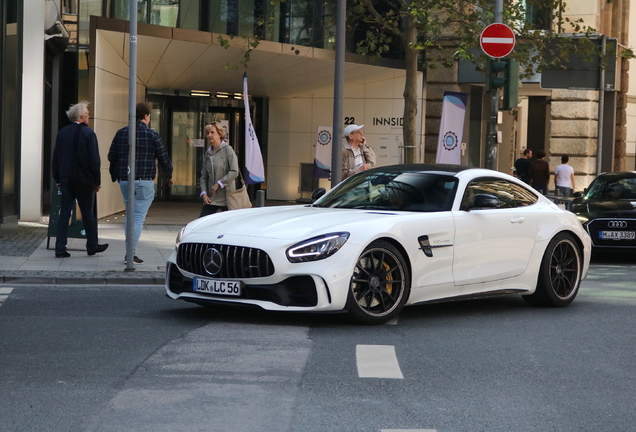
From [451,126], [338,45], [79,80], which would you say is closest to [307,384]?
[338,45]

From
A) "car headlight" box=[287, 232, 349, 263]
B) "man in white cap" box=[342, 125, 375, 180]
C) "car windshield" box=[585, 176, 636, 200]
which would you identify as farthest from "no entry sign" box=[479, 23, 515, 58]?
"car headlight" box=[287, 232, 349, 263]

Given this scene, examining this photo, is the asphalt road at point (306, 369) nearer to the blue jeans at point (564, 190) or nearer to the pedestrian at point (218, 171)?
the pedestrian at point (218, 171)

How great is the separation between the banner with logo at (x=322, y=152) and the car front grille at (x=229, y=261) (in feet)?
56.3

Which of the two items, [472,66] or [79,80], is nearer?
[79,80]

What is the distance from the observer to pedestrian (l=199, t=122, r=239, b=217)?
512 inches

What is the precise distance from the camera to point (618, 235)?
606 inches

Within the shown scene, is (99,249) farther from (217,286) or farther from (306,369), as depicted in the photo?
(306,369)

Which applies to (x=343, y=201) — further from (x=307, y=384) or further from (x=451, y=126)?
(x=451, y=126)

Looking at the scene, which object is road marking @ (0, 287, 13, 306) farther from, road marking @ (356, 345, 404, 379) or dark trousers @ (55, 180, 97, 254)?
road marking @ (356, 345, 404, 379)

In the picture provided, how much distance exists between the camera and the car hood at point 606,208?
15.5m

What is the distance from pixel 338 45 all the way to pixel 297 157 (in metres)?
14.7

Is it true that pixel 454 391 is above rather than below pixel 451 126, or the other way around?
below

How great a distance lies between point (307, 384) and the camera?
6.29 meters

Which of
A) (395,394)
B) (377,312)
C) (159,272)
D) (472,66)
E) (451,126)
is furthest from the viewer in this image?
(472,66)
